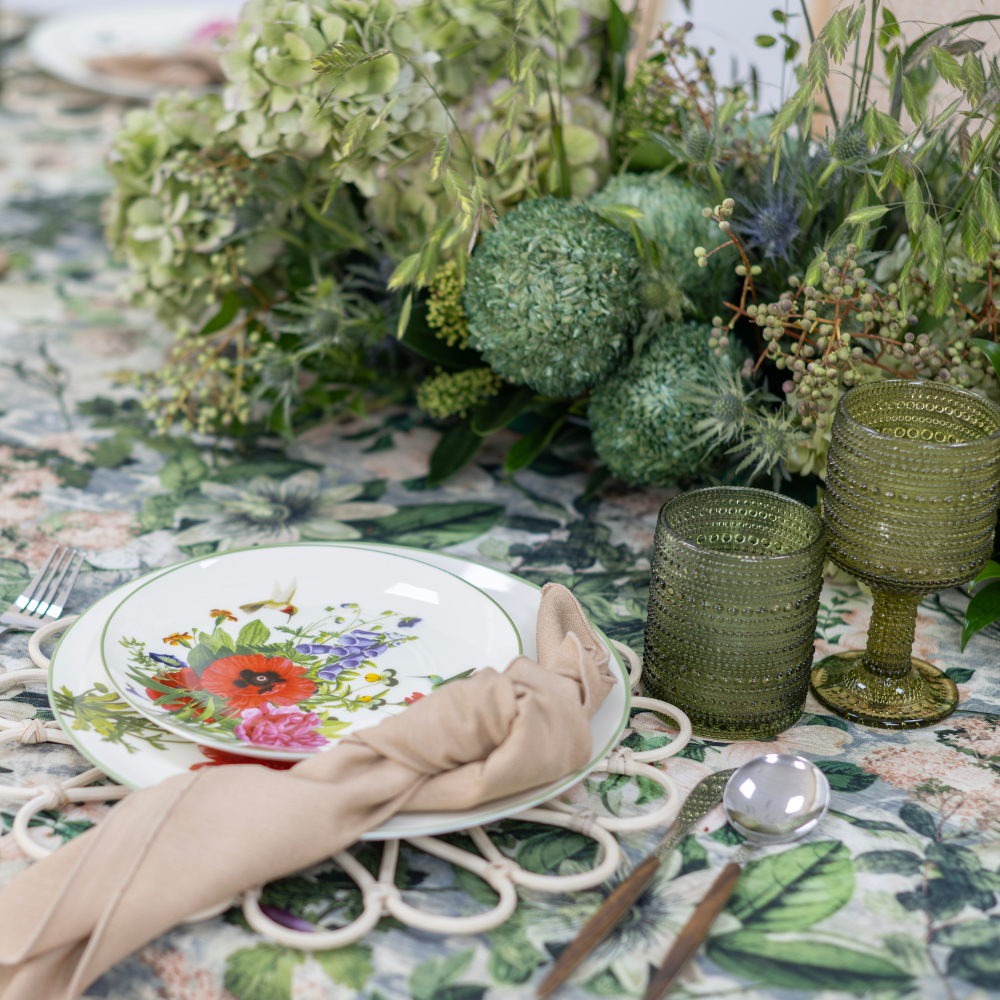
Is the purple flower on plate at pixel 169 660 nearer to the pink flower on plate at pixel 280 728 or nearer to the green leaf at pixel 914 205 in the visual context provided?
the pink flower on plate at pixel 280 728

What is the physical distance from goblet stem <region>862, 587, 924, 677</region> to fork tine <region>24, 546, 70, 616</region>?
1.70 ft

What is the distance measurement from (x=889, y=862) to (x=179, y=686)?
1.21 ft

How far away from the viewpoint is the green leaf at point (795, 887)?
A: 16.6 inches

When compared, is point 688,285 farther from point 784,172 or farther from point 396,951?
point 396,951

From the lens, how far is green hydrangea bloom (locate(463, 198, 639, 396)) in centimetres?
66

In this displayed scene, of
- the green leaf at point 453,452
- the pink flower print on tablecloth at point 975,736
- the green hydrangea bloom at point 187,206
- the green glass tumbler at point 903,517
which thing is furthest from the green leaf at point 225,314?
the pink flower print on tablecloth at point 975,736

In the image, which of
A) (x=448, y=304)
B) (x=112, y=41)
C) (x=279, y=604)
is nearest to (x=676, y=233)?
(x=448, y=304)

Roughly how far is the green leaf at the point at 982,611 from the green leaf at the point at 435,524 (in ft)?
1.13

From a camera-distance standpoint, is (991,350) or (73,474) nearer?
(991,350)

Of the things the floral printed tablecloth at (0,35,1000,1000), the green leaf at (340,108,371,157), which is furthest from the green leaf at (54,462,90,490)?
the green leaf at (340,108,371,157)

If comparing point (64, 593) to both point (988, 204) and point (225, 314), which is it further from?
point (988, 204)

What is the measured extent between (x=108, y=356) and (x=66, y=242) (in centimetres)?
37

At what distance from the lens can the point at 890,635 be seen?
570mm

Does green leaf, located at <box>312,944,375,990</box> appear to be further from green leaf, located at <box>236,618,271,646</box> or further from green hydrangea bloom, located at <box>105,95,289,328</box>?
green hydrangea bloom, located at <box>105,95,289,328</box>
